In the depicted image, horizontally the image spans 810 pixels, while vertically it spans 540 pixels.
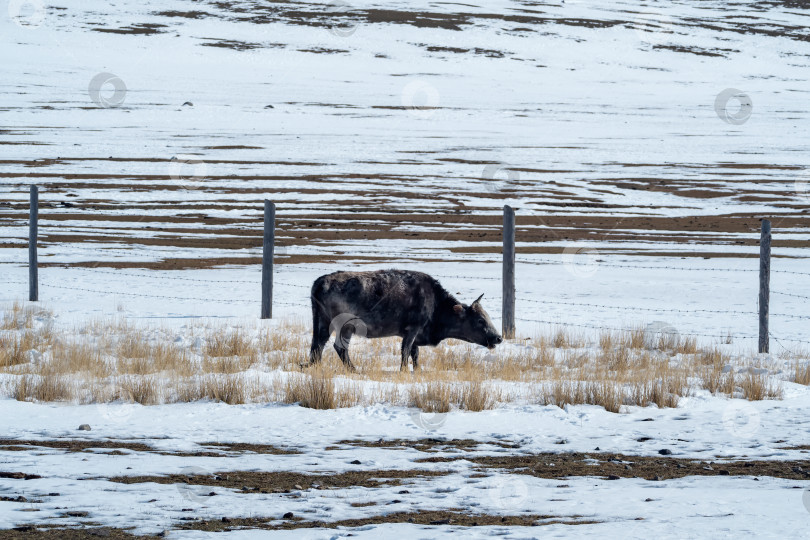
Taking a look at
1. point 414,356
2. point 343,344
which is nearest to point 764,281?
point 414,356

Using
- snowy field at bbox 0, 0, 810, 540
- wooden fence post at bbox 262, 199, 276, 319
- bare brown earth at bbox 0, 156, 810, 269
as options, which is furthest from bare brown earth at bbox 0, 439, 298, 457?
bare brown earth at bbox 0, 156, 810, 269

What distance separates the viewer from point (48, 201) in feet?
95.2

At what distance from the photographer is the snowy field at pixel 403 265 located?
20.7ft

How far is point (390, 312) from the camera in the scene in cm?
1059

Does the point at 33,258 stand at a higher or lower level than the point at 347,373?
higher

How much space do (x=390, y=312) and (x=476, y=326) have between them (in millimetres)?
1221

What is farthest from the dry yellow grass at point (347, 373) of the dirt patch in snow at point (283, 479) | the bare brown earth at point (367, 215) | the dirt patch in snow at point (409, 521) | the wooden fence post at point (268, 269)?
the bare brown earth at point (367, 215)

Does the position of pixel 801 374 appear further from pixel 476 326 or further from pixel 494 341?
pixel 476 326

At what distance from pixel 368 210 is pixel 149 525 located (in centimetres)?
2345

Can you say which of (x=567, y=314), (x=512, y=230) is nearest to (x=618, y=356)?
(x=512, y=230)

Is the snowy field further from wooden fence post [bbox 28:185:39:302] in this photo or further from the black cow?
the black cow

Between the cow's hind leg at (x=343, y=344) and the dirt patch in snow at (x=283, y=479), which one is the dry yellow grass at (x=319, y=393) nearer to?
the cow's hind leg at (x=343, y=344)

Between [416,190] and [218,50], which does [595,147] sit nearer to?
[416,190]

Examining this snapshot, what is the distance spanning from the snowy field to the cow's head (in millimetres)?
639
